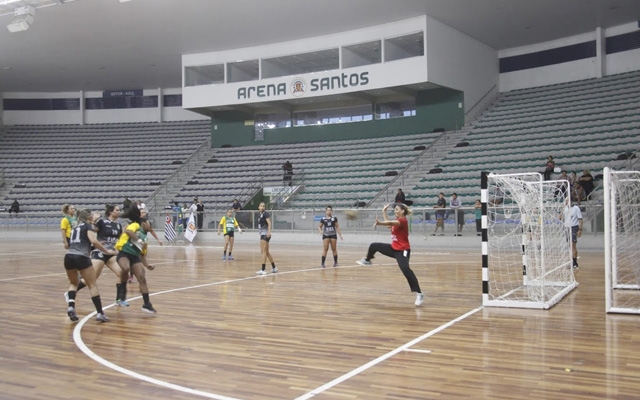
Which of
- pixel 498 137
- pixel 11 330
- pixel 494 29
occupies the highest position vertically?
pixel 494 29

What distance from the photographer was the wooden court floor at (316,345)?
5.77 m

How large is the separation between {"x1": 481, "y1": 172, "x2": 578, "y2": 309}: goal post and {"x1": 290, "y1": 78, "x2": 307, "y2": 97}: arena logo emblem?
1936 cm

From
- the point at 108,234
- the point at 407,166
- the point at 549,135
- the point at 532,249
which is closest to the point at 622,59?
the point at 549,135

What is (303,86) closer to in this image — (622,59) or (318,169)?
(318,169)

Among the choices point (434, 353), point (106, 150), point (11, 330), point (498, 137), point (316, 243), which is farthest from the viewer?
point (106, 150)

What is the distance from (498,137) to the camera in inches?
1190

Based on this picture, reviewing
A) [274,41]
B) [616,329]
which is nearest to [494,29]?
[274,41]

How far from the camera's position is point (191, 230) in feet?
93.9

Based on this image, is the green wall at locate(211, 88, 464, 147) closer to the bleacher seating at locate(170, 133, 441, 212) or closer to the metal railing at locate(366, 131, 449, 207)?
the bleacher seating at locate(170, 133, 441, 212)

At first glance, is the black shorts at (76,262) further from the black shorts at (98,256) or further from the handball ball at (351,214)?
the handball ball at (351,214)

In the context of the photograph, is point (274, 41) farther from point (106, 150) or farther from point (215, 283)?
point (215, 283)

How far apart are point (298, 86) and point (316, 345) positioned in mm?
27874

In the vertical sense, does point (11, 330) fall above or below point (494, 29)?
below

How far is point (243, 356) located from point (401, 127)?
28.7m
